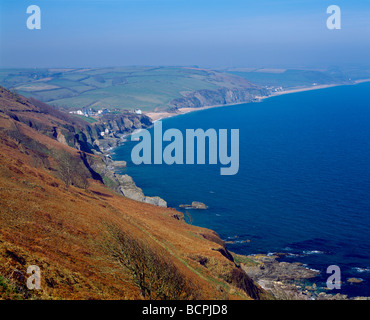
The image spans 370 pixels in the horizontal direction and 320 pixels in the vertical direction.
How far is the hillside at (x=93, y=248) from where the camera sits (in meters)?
22.2

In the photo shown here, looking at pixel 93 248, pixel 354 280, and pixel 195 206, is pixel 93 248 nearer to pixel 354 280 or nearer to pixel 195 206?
pixel 354 280

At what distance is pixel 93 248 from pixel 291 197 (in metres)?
66.9

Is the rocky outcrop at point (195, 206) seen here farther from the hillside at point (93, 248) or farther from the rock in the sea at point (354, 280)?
the rock in the sea at point (354, 280)

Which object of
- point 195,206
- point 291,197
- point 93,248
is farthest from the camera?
point 291,197

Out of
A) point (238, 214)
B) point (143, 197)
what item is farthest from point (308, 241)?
point (143, 197)

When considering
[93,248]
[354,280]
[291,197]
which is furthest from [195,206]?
[93,248]

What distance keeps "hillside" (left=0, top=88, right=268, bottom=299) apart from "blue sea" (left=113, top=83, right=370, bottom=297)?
1665 centimetres

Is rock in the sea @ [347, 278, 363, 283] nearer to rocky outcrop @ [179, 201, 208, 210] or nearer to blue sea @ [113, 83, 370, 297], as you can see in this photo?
blue sea @ [113, 83, 370, 297]

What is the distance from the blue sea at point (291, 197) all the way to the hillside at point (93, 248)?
16.7 m

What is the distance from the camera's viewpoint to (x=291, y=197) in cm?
8819

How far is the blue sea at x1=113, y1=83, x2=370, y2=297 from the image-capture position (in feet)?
204

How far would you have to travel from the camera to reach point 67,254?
28.2 metres

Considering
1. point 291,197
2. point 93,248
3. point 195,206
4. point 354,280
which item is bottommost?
point 354,280

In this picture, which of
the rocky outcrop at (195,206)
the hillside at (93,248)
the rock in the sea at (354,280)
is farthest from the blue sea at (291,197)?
the hillside at (93,248)
